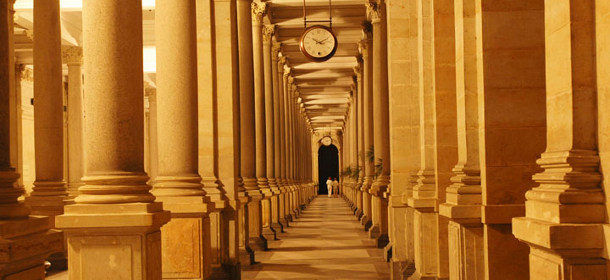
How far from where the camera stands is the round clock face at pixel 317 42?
2075cm

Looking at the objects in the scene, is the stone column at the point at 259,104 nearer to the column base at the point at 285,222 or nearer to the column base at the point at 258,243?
the column base at the point at 258,243

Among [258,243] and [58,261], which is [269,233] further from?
[58,261]

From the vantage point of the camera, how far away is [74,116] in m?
29.8

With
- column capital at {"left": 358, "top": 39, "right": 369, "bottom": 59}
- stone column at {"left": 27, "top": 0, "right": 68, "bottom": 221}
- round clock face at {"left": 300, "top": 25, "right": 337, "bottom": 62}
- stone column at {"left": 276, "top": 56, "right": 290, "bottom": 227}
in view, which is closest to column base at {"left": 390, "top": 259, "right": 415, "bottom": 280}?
stone column at {"left": 27, "top": 0, "right": 68, "bottom": 221}

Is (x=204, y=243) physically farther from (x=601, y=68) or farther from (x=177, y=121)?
(x=601, y=68)

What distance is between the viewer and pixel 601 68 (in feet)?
17.6

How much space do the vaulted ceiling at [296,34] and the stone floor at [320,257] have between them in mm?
7773

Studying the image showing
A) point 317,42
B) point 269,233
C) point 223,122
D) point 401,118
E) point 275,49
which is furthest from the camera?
point 275,49

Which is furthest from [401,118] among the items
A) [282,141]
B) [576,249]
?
[282,141]

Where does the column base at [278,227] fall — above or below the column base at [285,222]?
above

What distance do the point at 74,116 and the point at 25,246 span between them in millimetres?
25417

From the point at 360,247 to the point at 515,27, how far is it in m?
12.8

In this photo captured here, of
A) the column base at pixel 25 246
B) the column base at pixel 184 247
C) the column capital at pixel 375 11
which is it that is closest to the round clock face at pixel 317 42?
the column capital at pixel 375 11

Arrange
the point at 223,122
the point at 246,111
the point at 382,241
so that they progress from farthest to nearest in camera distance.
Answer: the point at 246,111 → the point at 382,241 → the point at 223,122
